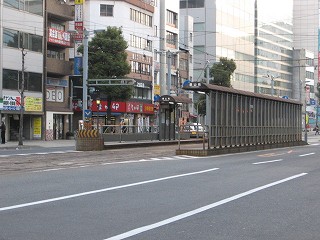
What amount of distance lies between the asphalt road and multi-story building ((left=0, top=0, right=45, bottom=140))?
98.7ft

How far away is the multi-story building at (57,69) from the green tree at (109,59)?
291 centimetres

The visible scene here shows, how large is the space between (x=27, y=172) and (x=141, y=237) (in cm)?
1005

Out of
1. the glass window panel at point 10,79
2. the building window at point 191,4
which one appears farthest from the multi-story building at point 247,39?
the glass window panel at point 10,79

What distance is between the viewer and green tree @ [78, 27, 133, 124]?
50.0 meters

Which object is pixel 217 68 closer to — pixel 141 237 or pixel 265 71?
pixel 265 71

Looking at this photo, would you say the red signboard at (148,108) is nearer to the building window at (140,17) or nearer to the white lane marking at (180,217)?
the building window at (140,17)

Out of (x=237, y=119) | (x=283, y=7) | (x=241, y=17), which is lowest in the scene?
(x=237, y=119)

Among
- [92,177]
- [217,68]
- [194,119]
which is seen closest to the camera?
[92,177]

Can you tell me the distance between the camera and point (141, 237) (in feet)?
23.0

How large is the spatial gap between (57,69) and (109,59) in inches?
226

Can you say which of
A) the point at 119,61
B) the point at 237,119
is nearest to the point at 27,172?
the point at 237,119

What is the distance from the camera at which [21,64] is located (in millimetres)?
46594

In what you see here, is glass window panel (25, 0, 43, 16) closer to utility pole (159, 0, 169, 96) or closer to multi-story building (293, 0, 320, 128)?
utility pole (159, 0, 169, 96)

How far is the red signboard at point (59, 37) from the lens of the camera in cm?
5041
